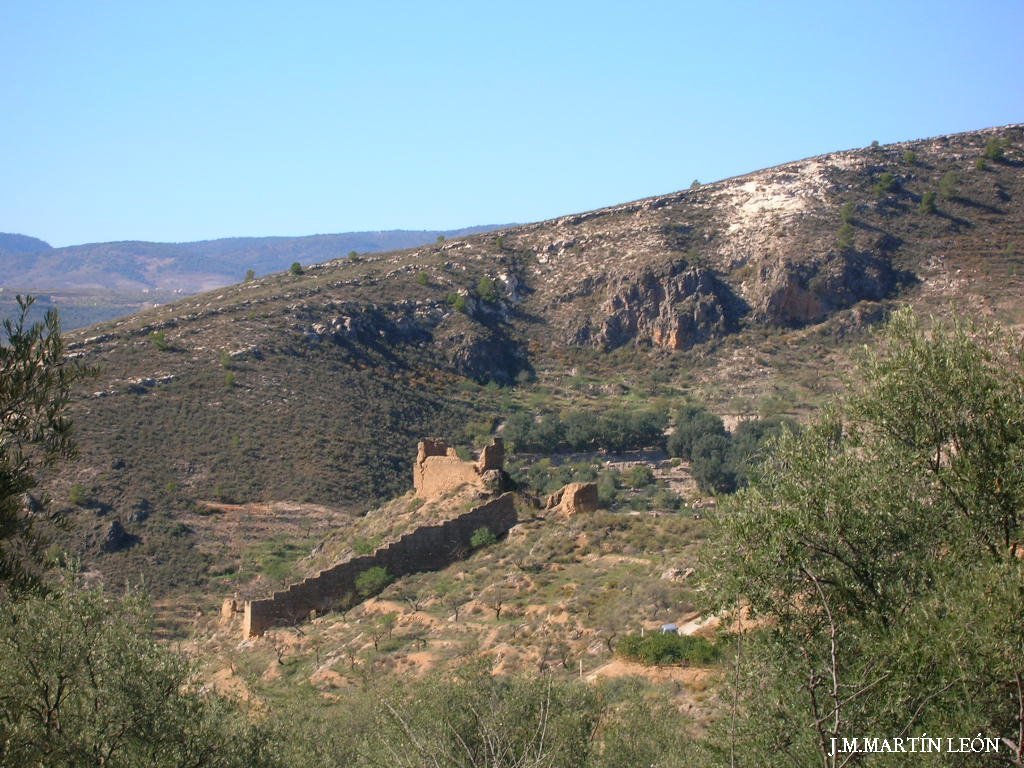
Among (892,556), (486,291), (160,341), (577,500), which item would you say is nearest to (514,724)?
(892,556)

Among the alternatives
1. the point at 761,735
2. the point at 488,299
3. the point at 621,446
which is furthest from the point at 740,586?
the point at 488,299

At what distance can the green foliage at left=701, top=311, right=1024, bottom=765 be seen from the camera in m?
8.84

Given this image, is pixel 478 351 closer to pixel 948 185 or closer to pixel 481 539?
pixel 948 185

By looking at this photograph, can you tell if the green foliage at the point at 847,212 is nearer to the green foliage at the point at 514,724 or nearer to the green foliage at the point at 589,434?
the green foliage at the point at 589,434

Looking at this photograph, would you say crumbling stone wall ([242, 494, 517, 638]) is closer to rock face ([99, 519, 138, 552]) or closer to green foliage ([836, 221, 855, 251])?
rock face ([99, 519, 138, 552])

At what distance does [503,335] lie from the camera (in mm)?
63781

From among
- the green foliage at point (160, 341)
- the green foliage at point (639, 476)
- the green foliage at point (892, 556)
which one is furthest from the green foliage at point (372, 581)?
the green foliage at point (160, 341)

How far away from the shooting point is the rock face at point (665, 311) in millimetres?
62281

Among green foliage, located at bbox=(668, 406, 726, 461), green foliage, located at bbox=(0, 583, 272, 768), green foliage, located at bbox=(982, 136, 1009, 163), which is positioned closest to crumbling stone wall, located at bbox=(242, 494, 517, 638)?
green foliage, located at bbox=(0, 583, 272, 768)

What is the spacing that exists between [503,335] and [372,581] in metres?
38.3

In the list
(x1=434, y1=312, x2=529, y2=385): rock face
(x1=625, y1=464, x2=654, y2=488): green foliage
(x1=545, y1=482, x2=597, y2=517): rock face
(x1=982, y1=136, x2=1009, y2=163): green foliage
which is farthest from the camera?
(x1=982, y1=136, x2=1009, y2=163): green foliage

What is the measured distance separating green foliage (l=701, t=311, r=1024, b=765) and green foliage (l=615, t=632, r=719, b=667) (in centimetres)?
698

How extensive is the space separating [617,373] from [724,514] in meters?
50.1

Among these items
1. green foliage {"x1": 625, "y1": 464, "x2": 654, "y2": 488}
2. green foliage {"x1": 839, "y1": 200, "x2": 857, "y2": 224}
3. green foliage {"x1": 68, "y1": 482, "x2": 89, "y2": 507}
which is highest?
green foliage {"x1": 839, "y1": 200, "x2": 857, "y2": 224}
